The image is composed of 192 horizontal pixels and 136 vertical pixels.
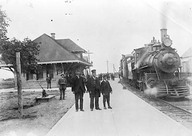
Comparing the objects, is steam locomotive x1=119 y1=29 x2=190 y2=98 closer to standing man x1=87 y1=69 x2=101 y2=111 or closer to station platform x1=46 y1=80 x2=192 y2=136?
standing man x1=87 y1=69 x2=101 y2=111

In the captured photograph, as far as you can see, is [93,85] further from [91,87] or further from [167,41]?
[167,41]

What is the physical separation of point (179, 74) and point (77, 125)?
813cm

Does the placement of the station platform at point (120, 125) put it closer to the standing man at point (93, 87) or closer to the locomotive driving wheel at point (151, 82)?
the standing man at point (93, 87)

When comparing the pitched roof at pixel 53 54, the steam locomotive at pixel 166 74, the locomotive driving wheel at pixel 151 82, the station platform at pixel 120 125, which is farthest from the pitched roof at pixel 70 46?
the station platform at pixel 120 125

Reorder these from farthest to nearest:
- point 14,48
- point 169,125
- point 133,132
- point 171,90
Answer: point 171,90 < point 14,48 < point 169,125 < point 133,132

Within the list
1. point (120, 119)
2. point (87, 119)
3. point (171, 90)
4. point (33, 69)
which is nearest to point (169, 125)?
point (120, 119)

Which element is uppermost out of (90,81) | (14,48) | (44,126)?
(14,48)

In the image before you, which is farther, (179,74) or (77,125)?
(179,74)

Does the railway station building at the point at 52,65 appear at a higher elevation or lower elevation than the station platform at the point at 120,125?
higher

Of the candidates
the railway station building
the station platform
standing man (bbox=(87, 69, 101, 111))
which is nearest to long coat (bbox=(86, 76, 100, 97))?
standing man (bbox=(87, 69, 101, 111))

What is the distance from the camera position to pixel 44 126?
22.6 ft

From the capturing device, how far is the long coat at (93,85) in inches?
330

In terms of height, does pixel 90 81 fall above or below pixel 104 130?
above

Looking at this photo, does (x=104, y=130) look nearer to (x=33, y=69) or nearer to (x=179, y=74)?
(x=33, y=69)
